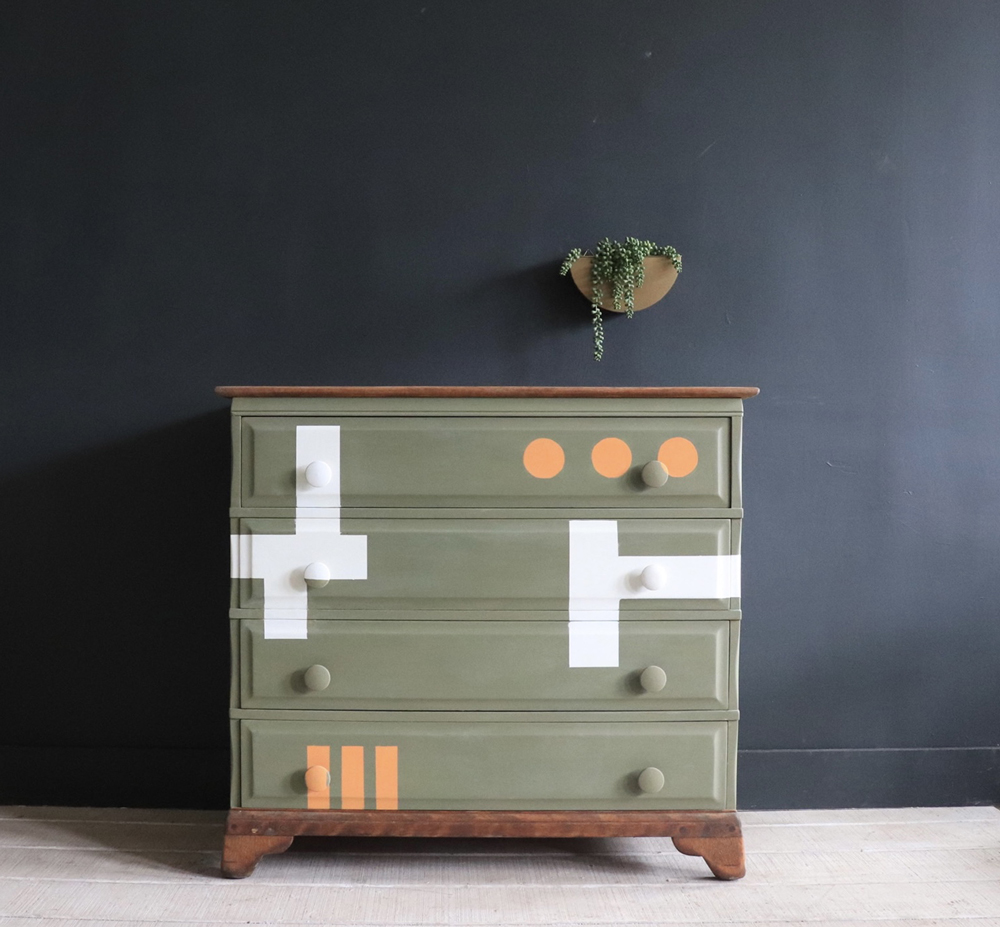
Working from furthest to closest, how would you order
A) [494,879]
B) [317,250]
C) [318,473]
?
[317,250]
[494,879]
[318,473]

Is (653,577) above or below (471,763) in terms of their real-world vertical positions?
above

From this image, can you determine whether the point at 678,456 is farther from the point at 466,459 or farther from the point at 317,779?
the point at 317,779

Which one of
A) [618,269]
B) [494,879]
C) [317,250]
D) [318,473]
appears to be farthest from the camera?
[317,250]

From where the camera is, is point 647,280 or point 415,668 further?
point 647,280

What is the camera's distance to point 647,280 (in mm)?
2131

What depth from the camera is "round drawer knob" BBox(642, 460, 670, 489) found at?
1.71 metres

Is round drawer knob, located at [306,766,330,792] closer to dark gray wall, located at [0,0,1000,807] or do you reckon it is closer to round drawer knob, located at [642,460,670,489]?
dark gray wall, located at [0,0,1000,807]

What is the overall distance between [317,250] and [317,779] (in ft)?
4.48

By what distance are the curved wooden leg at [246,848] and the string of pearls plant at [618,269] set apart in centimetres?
142

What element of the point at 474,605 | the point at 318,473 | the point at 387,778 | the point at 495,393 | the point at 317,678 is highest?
the point at 495,393

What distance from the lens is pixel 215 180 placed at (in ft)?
7.27

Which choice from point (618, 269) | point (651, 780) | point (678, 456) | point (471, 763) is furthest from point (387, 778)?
point (618, 269)

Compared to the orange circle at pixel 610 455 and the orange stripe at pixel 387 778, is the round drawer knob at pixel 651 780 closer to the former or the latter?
the orange stripe at pixel 387 778

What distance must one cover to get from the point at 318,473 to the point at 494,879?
100 cm
